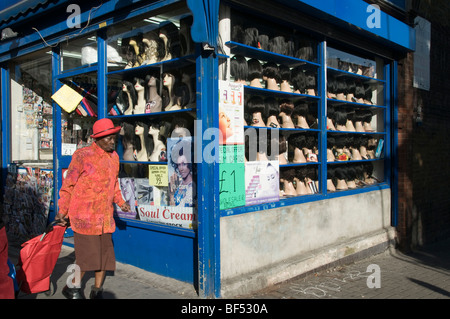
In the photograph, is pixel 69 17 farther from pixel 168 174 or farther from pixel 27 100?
pixel 168 174

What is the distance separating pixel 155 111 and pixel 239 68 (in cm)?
118

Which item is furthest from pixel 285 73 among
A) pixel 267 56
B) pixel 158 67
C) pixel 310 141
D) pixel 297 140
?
pixel 158 67

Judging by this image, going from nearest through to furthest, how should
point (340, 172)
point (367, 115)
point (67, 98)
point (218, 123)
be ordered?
point (218, 123) < point (67, 98) < point (340, 172) < point (367, 115)

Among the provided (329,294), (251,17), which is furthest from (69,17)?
(329,294)

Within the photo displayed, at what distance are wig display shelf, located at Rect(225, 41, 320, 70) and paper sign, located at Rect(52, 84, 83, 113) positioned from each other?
8.43 feet

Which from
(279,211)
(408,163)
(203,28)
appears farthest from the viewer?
(408,163)

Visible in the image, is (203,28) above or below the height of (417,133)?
above

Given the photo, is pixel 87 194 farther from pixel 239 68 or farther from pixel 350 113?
pixel 350 113

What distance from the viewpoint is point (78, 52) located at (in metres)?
6.18

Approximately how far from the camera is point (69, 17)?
5910 millimetres

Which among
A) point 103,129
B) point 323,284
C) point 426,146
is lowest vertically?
point 323,284

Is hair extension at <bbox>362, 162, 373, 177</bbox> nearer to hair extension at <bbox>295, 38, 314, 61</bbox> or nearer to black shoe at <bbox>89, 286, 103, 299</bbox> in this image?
hair extension at <bbox>295, 38, 314, 61</bbox>

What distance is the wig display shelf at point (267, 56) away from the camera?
493 centimetres

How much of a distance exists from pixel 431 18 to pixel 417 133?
87.9 inches
